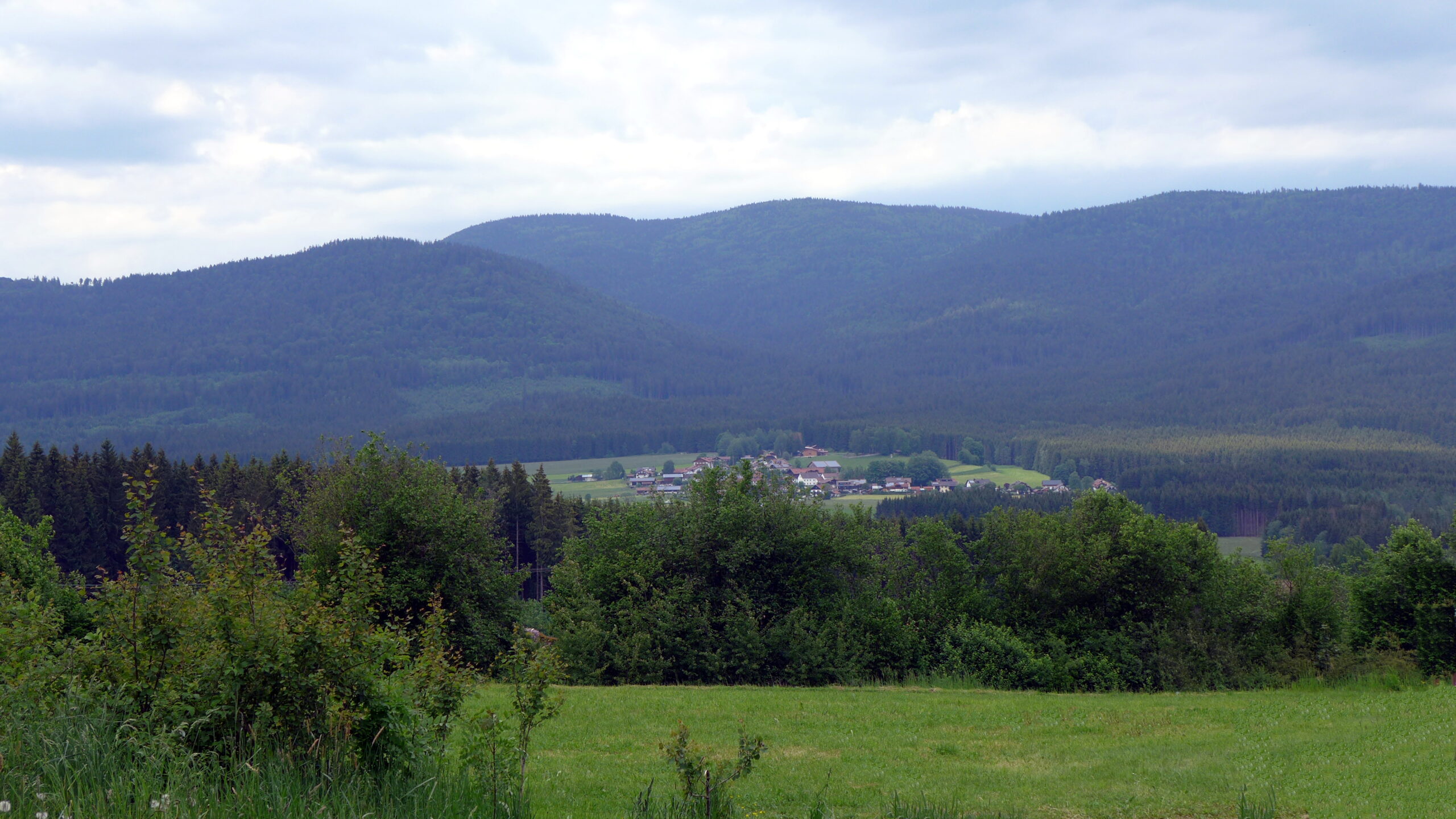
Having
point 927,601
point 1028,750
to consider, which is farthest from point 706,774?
point 927,601

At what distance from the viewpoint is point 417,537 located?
111 feet

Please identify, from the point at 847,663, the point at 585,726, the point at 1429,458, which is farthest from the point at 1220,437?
the point at 585,726

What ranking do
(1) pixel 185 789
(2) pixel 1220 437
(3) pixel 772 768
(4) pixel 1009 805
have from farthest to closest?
(2) pixel 1220 437, (3) pixel 772 768, (4) pixel 1009 805, (1) pixel 185 789

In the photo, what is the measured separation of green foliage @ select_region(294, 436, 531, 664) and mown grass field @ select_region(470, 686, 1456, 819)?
8787mm

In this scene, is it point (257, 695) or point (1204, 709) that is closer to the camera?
point (257, 695)

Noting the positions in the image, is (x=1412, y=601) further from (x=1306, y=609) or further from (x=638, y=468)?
(x=638, y=468)

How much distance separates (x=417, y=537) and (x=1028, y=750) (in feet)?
74.1

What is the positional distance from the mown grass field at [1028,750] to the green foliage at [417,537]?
8.79 meters

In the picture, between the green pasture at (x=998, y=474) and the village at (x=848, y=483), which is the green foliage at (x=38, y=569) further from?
the green pasture at (x=998, y=474)

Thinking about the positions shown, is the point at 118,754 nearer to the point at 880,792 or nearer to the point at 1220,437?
the point at 880,792

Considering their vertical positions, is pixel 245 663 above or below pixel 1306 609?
above

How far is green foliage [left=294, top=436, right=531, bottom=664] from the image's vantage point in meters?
32.9

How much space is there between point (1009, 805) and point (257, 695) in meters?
9.54

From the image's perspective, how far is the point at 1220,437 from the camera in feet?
645
